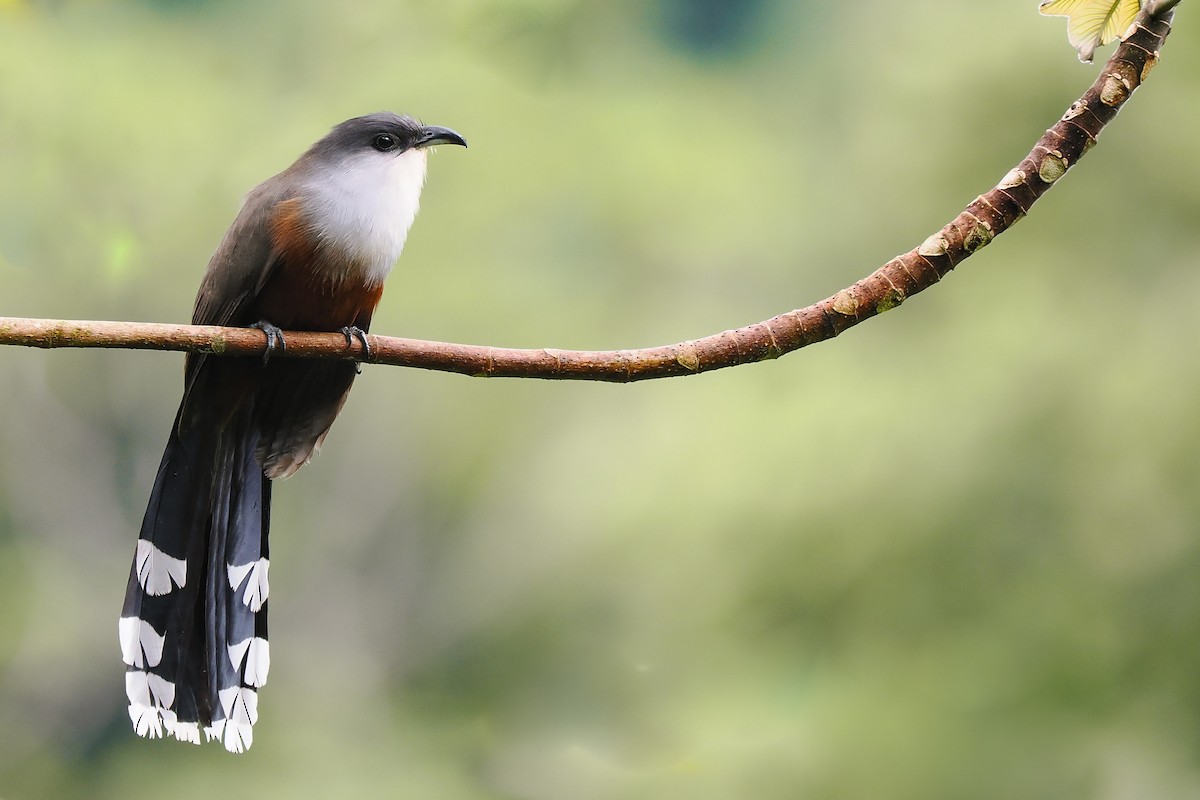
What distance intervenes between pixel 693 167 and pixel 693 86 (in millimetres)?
1438

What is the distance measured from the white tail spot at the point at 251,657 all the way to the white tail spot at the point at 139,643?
0.15m

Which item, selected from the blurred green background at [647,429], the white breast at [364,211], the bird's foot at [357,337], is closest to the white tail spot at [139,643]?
the bird's foot at [357,337]

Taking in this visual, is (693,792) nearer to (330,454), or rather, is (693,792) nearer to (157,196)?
(330,454)

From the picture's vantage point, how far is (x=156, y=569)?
238cm

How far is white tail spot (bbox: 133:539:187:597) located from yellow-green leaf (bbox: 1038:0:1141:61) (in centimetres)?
188

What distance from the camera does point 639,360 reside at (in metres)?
1.68

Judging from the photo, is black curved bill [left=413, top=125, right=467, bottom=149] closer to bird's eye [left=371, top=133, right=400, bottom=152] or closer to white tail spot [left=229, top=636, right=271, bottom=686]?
bird's eye [left=371, top=133, right=400, bottom=152]

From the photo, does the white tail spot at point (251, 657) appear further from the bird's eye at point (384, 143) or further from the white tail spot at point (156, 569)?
the bird's eye at point (384, 143)

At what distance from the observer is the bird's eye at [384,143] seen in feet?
8.15

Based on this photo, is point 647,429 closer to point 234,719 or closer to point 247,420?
point 247,420

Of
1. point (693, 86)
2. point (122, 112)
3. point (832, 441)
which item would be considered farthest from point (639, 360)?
point (693, 86)

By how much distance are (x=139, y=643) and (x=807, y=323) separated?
59.8 inches

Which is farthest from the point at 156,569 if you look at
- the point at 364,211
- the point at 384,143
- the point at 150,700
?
the point at 384,143

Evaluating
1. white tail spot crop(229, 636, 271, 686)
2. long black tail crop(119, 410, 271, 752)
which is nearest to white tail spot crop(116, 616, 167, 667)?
long black tail crop(119, 410, 271, 752)
